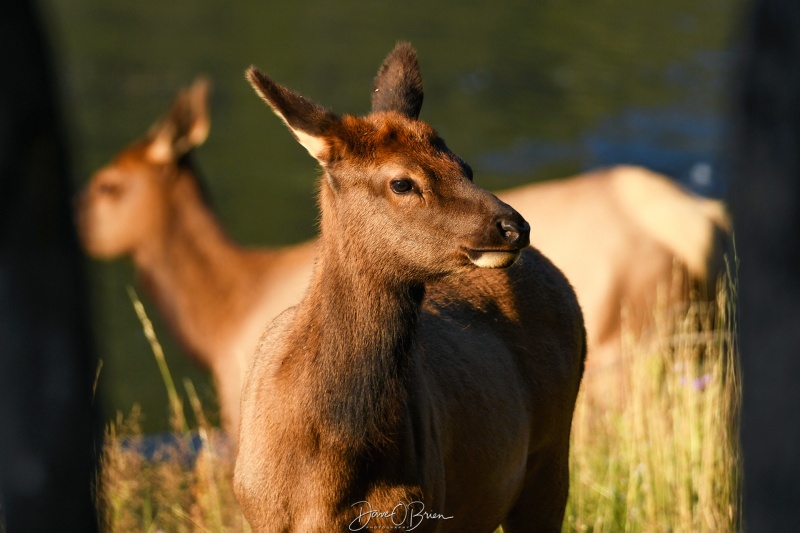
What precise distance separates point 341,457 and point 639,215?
566cm

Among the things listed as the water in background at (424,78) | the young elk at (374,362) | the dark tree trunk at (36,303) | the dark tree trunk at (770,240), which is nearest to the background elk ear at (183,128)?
the water in background at (424,78)

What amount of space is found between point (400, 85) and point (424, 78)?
15.4m

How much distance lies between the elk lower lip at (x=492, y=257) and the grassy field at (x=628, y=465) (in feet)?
Result: 4.98

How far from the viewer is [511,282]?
17.0 feet

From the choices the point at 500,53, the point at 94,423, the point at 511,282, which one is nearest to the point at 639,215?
the point at 511,282

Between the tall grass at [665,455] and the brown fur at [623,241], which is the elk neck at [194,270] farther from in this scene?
the tall grass at [665,455]

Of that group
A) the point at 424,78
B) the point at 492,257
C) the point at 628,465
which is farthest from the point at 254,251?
the point at 424,78

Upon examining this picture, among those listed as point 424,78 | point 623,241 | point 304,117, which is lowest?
point 623,241

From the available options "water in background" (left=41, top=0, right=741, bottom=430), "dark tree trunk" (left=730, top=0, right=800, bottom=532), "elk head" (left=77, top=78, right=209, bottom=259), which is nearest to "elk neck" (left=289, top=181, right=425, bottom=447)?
"dark tree trunk" (left=730, top=0, right=800, bottom=532)

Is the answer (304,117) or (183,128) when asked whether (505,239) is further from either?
(183,128)

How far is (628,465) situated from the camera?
6.35m

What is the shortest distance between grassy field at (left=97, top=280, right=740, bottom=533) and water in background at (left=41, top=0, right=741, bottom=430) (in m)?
7.27

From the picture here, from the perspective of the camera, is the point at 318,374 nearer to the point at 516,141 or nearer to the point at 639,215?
the point at 639,215

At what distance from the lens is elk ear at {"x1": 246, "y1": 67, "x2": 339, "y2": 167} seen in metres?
4.07
